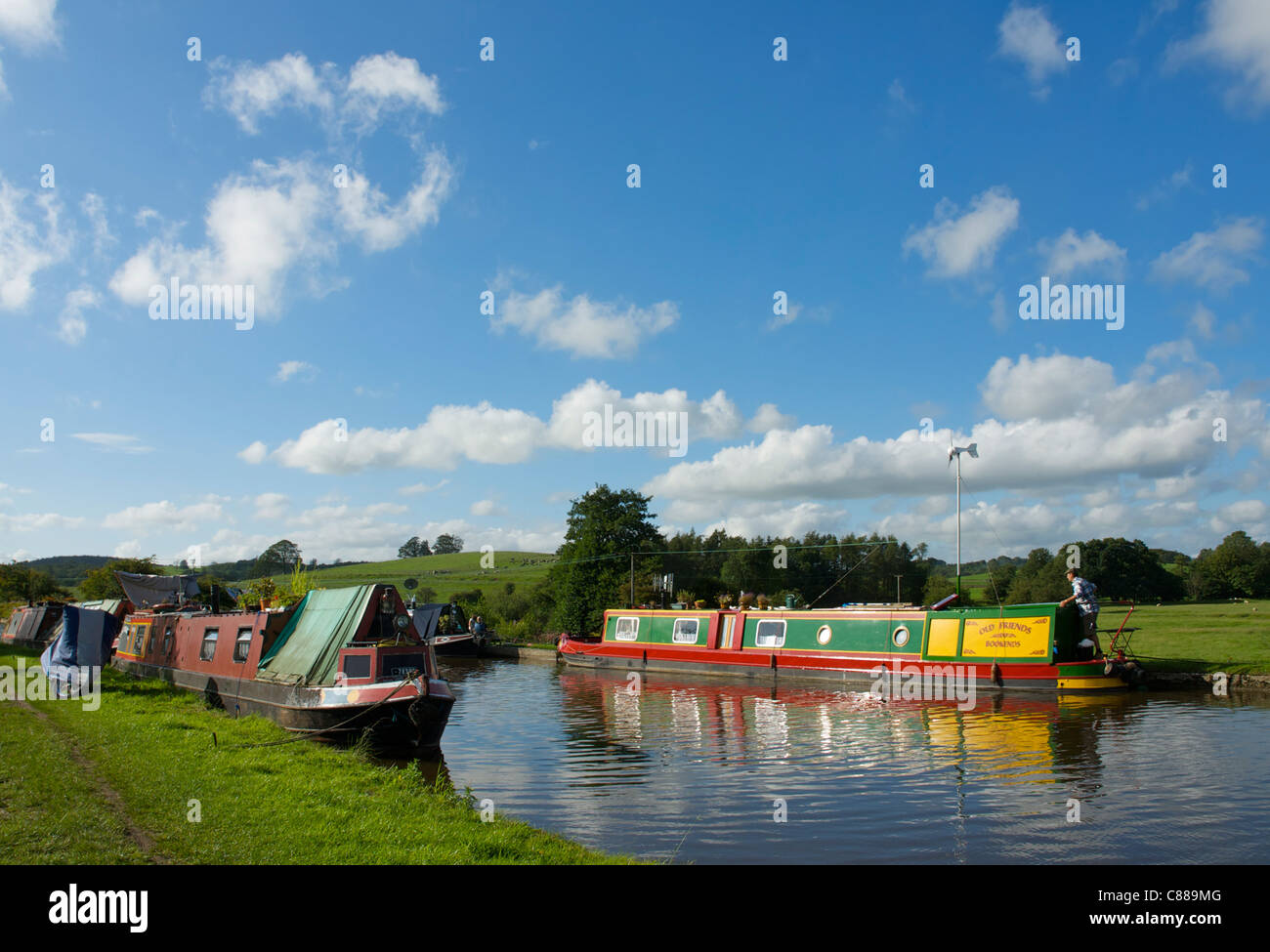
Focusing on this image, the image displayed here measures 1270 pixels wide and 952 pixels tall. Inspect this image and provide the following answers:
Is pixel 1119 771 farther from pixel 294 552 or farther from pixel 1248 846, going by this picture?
pixel 294 552

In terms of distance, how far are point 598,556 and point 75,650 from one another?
34.8 metres

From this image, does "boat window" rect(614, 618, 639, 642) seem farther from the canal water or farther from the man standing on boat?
the man standing on boat

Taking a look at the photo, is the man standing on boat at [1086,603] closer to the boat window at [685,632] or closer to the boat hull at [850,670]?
the boat hull at [850,670]

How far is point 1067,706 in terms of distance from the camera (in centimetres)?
2025

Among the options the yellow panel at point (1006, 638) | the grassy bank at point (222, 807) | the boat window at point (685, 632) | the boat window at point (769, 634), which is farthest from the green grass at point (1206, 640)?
the grassy bank at point (222, 807)

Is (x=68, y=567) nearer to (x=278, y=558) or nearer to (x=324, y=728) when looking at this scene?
(x=278, y=558)

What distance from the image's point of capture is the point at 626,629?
3647 centimetres

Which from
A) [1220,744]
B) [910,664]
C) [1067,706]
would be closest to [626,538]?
[910,664]

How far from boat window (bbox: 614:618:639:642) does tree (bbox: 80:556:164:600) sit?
40.8 m

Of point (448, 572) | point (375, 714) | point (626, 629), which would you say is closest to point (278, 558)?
point (448, 572)

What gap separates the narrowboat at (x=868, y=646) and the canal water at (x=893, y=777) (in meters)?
1.04

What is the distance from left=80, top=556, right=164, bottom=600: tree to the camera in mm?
58750

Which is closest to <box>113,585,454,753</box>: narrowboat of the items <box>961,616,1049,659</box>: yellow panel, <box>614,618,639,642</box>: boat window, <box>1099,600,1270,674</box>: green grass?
<box>961,616,1049,659</box>: yellow panel
